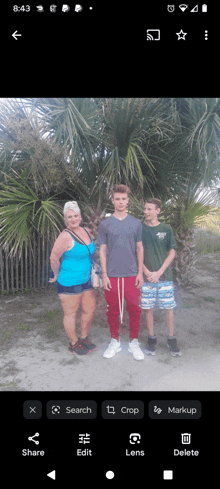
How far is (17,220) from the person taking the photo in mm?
3453

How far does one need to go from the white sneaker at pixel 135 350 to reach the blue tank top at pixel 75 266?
0.89 m

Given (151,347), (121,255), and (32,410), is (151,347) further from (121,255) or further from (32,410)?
(32,410)

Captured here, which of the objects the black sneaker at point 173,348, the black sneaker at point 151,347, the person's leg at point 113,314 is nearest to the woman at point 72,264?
the person's leg at point 113,314

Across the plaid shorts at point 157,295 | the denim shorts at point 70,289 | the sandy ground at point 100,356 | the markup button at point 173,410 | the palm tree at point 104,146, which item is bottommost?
the sandy ground at point 100,356

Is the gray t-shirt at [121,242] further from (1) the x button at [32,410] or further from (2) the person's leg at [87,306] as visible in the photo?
(1) the x button at [32,410]

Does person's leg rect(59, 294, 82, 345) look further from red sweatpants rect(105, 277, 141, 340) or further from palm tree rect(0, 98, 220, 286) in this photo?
palm tree rect(0, 98, 220, 286)

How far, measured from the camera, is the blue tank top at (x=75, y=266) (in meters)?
2.59

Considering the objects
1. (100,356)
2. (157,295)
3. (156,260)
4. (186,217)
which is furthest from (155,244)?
(186,217)

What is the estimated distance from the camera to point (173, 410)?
4.28 feet

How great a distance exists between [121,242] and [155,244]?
447mm

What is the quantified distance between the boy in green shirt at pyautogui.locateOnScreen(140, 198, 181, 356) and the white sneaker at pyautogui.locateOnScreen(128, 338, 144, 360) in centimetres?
19

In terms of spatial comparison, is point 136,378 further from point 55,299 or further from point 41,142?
point 55,299
